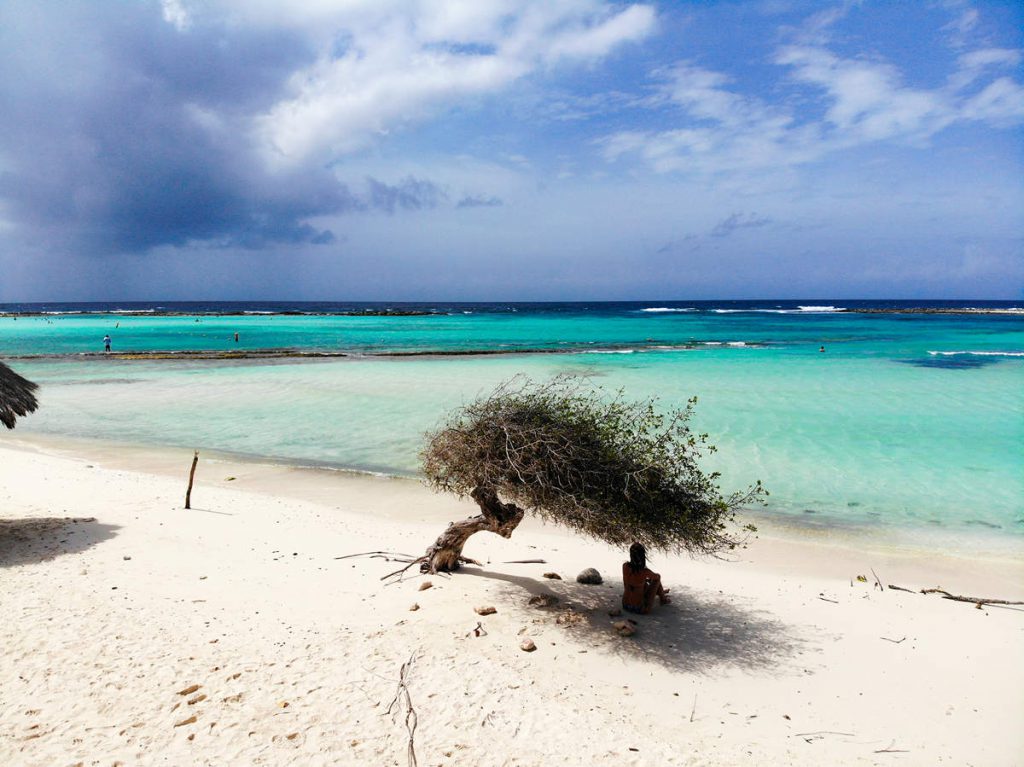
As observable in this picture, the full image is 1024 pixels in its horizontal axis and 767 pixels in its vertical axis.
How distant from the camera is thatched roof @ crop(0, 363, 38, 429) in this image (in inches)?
367

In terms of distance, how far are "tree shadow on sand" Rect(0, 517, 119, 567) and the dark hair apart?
25.0ft

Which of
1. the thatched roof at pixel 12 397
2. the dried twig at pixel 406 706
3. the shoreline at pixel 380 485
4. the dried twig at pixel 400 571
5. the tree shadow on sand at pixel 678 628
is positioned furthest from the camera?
the shoreline at pixel 380 485

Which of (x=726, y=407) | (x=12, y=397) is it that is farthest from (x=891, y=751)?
(x=726, y=407)

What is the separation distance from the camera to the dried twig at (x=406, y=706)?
4.91 m

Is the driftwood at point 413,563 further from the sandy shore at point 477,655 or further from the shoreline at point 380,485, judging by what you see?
the shoreline at point 380,485

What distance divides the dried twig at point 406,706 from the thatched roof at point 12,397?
24.8 ft

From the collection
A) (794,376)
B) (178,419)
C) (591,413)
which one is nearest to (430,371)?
(178,419)

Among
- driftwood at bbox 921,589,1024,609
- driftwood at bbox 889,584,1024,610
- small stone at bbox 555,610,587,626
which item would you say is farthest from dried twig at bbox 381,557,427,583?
driftwood at bbox 921,589,1024,609

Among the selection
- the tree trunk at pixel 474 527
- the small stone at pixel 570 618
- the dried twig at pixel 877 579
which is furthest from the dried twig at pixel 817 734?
the dried twig at pixel 877 579

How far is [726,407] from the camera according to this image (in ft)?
72.3

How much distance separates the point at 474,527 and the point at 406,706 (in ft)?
9.20

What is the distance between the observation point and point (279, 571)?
27.3 feet

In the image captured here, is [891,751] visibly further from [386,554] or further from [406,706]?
[386,554]

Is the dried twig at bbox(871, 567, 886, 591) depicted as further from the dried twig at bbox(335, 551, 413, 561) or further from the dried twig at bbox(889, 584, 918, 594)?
the dried twig at bbox(335, 551, 413, 561)
